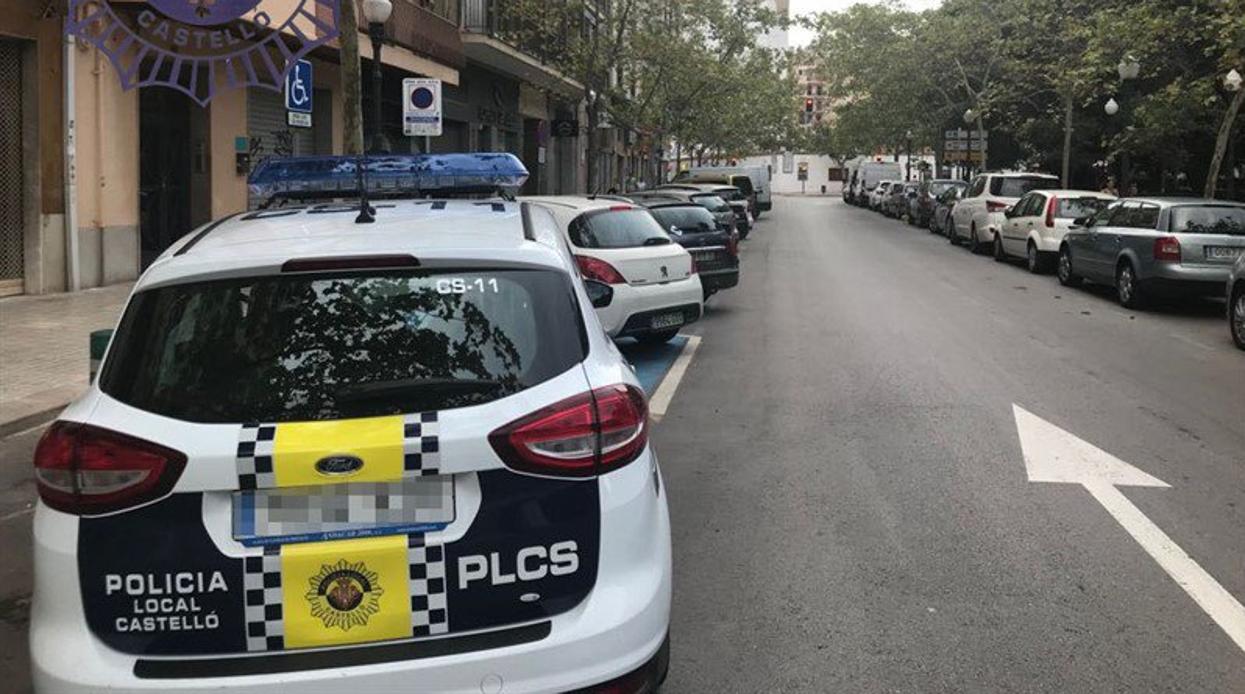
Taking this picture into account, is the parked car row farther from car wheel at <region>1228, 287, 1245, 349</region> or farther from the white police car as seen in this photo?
the white police car

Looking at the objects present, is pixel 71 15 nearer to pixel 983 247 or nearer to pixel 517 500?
pixel 517 500

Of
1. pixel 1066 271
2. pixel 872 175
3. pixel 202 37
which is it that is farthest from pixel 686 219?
pixel 872 175

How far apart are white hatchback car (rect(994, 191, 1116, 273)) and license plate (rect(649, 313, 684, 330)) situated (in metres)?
10.4

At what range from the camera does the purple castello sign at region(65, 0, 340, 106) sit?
46.8 feet

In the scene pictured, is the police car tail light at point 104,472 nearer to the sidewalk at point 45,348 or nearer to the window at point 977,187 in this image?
the sidewalk at point 45,348

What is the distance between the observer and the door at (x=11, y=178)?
1334 cm

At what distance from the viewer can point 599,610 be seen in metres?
Result: 2.88

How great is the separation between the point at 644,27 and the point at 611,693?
101ft

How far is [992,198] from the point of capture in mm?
24391

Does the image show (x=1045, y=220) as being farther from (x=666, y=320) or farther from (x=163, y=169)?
(x=163, y=169)

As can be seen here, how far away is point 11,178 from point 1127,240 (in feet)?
48.5

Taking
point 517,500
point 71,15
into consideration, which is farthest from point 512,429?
point 71,15

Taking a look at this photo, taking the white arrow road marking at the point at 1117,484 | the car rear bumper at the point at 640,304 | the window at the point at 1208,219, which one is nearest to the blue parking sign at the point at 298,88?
the car rear bumper at the point at 640,304

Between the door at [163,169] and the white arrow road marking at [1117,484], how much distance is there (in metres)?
13.5
